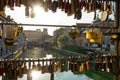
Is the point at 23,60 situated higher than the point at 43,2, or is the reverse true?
the point at 43,2

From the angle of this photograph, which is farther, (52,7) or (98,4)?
(98,4)

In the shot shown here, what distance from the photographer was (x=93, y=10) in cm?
502

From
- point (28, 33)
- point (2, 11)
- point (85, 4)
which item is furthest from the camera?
point (28, 33)

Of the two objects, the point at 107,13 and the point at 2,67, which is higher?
the point at 107,13

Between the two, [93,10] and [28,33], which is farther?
[28,33]

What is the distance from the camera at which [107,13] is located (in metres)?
5.05

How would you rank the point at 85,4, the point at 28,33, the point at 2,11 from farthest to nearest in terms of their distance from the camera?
1. the point at 28,33
2. the point at 85,4
3. the point at 2,11

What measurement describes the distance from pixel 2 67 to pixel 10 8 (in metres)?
1.08

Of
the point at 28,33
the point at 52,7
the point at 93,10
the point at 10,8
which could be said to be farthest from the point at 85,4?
the point at 28,33

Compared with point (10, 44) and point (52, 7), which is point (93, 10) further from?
point (10, 44)

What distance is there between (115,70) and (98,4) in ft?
4.78

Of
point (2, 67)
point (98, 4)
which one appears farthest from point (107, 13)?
point (2, 67)

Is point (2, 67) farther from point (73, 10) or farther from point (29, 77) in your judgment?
point (73, 10)

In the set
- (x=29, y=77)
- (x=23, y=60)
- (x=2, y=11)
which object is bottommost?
(x=29, y=77)
